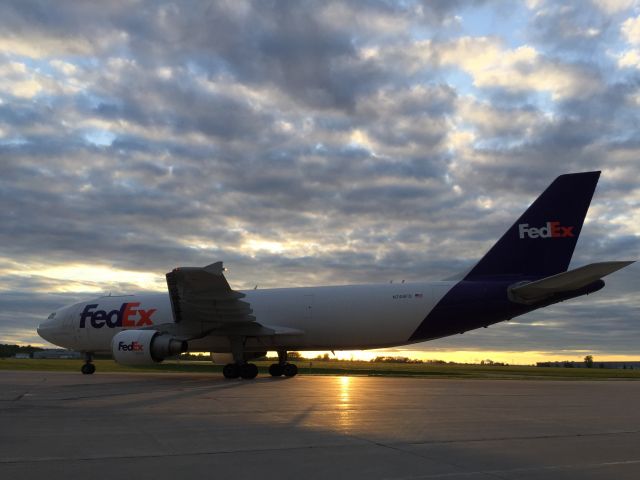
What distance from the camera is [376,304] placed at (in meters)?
22.9

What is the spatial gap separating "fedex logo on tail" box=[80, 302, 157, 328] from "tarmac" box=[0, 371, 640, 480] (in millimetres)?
13467

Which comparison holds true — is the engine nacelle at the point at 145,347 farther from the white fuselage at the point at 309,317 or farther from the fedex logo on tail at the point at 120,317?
the fedex logo on tail at the point at 120,317

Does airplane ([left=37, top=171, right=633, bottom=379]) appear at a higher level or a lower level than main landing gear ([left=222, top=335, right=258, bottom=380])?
higher

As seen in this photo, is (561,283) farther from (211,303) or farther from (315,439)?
(315,439)

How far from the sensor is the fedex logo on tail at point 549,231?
21.4 metres

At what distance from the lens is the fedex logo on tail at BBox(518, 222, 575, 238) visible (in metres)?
21.4

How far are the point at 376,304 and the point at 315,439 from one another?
628 inches

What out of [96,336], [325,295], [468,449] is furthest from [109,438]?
[96,336]

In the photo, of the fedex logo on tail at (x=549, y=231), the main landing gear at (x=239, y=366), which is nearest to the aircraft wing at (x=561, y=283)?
the fedex logo on tail at (x=549, y=231)

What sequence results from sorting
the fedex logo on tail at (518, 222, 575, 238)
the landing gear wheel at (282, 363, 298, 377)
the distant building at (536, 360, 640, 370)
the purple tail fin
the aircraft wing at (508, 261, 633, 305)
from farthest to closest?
the distant building at (536, 360, 640, 370), the landing gear wheel at (282, 363, 298, 377), the fedex logo on tail at (518, 222, 575, 238), the purple tail fin, the aircraft wing at (508, 261, 633, 305)

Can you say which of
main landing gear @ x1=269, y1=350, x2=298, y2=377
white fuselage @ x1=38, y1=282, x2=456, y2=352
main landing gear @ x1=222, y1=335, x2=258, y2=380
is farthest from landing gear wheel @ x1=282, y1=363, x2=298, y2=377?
main landing gear @ x1=222, y1=335, x2=258, y2=380

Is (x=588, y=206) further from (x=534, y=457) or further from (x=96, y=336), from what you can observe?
(x=96, y=336)

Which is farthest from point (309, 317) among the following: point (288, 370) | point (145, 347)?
point (145, 347)

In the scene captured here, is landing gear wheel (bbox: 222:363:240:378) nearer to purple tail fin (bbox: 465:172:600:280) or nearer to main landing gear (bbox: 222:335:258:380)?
main landing gear (bbox: 222:335:258:380)
